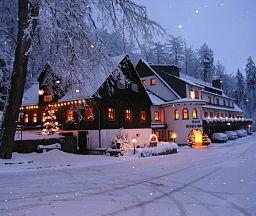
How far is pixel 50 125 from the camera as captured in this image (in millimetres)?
35781

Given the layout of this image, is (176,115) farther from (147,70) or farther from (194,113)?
(147,70)

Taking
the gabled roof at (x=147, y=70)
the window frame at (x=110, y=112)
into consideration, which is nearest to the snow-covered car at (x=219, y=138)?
the gabled roof at (x=147, y=70)

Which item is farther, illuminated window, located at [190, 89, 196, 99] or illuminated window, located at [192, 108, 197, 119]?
illuminated window, located at [190, 89, 196, 99]

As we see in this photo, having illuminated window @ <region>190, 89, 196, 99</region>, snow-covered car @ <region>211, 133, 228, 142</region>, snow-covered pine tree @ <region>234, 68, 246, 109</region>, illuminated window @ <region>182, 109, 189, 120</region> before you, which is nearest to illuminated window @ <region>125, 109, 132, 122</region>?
illuminated window @ <region>182, 109, 189, 120</region>

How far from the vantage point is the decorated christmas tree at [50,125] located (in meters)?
34.8

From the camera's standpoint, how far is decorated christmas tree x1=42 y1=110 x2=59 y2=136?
34756 mm

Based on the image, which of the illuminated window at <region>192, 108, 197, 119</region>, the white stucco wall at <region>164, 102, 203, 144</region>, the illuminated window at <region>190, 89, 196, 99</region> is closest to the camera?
the white stucco wall at <region>164, 102, 203, 144</region>

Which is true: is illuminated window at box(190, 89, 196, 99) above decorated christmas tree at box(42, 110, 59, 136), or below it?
above

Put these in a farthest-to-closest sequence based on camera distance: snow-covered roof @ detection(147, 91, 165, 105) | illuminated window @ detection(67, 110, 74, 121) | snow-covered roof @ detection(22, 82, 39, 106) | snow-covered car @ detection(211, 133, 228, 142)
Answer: snow-covered car @ detection(211, 133, 228, 142) → snow-covered roof @ detection(147, 91, 165, 105) → snow-covered roof @ detection(22, 82, 39, 106) → illuminated window @ detection(67, 110, 74, 121)

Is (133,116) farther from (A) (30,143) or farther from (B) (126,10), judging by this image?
(B) (126,10)

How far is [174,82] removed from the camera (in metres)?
52.4

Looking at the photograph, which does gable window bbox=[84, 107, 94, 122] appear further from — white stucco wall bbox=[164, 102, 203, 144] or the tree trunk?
white stucco wall bbox=[164, 102, 203, 144]

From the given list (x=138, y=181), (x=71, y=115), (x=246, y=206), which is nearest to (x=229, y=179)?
(x=138, y=181)

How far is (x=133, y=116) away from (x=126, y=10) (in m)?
23.4
